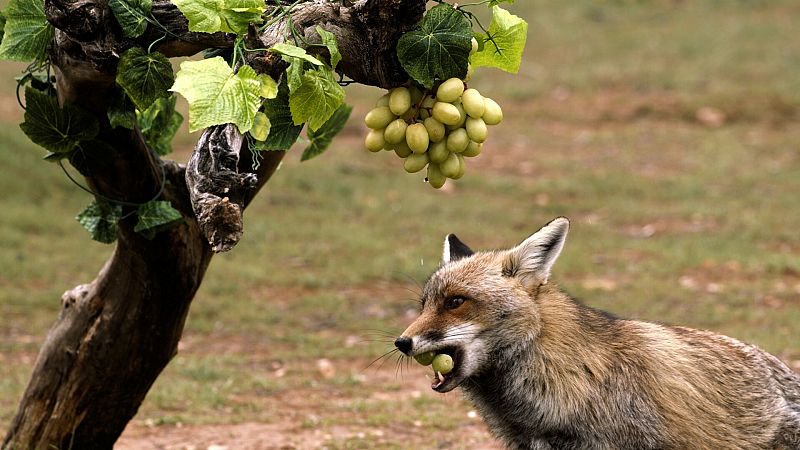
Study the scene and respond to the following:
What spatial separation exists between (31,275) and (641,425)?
8.15 m

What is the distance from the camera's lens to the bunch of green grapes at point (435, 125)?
13.1 feet

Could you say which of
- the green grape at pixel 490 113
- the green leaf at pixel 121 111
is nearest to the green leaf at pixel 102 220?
the green leaf at pixel 121 111

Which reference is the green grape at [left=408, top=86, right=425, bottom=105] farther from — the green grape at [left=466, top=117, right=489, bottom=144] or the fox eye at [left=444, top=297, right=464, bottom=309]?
the fox eye at [left=444, top=297, right=464, bottom=309]

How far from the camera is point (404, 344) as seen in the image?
4742 mm

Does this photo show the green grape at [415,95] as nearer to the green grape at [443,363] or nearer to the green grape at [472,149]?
the green grape at [472,149]

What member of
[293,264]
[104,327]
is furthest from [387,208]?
[104,327]

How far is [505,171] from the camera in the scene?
16172 mm

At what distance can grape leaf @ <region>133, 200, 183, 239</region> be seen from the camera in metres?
5.18

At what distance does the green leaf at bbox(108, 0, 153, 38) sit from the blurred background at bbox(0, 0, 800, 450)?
254 centimetres

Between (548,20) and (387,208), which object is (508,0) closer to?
(387,208)

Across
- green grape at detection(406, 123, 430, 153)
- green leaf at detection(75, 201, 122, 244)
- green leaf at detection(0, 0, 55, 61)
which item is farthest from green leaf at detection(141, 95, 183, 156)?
green grape at detection(406, 123, 430, 153)

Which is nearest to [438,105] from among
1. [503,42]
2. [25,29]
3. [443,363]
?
[503,42]

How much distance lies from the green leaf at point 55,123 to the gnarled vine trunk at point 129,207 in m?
0.07

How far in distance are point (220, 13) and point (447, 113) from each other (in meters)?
0.84
